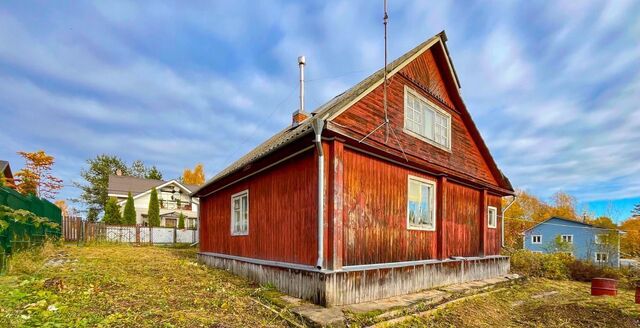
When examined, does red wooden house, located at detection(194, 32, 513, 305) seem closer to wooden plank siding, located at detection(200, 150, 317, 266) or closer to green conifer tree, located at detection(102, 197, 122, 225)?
wooden plank siding, located at detection(200, 150, 317, 266)

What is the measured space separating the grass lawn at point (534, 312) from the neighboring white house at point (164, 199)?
30659 mm

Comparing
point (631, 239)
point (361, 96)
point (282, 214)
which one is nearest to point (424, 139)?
point (361, 96)

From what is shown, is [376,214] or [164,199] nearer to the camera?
[376,214]

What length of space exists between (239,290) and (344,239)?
2628 mm


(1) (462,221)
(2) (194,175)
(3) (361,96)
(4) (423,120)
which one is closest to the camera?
(3) (361,96)

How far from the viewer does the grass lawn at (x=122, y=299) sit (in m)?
4.65

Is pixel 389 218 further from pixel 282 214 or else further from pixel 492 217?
pixel 492 217

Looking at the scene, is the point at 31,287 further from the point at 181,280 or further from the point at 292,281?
the point at 292,281

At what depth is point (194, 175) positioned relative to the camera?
5503 cm

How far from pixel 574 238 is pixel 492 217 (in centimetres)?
2790

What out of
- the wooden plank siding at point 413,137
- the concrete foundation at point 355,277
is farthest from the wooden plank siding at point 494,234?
the concrete foundation at point 355,277

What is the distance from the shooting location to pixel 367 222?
23.1ft

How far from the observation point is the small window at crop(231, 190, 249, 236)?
30.7 ft

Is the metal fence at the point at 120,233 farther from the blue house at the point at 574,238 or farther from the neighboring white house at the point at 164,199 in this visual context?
the blue house at the point at 574,238
